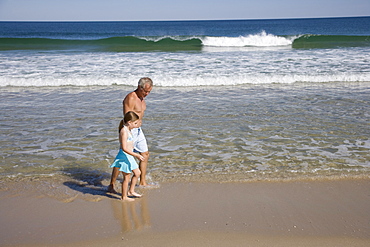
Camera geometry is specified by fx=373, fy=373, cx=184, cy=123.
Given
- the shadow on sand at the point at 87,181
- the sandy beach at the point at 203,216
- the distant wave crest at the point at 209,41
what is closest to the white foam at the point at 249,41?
the distant wave crest at the point at 209,41

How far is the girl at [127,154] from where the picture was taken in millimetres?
4215

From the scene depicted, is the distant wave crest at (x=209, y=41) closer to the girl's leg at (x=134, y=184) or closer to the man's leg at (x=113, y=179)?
the man's leg at (x=113, y=179)

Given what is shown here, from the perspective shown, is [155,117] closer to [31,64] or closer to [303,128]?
[303,128]

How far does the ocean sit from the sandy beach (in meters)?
0.38

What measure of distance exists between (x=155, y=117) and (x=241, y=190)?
387 centimetres

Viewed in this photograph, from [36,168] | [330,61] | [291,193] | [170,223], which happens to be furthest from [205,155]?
[330,61]

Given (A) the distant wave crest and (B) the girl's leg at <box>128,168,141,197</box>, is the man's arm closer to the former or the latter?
(B) the girl's leg at <box>128,168,141,197</box>

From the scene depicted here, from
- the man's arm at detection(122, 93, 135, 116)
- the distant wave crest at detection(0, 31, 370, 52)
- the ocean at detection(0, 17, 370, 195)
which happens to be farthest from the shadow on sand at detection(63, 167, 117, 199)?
the distant wave crest at detection(0, 31, 370, 52)

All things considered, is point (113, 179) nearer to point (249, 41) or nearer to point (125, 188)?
point (125, 188)

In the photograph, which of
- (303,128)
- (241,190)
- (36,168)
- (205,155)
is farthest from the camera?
(303,128)

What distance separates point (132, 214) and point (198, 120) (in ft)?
13.2

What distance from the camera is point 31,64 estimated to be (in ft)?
52.7

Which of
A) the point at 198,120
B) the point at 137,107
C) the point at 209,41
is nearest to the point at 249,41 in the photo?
the point at 209,41

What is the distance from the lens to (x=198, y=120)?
7.78 m
